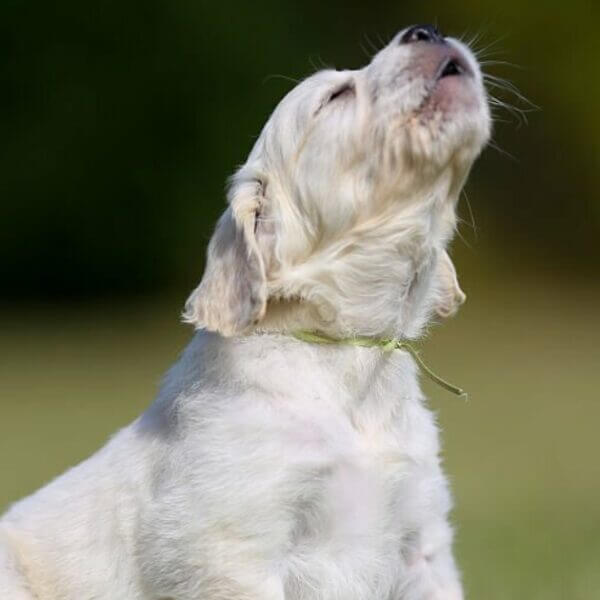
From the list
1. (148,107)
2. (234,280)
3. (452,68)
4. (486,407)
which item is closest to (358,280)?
(234,280)

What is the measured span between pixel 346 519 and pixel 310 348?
0.62 meters

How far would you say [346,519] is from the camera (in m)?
5.30

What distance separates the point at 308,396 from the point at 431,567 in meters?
0.80

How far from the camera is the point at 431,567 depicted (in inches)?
220

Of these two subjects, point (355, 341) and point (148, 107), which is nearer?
point (355, 341)

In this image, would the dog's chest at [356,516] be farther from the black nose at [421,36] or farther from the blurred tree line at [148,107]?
the blurred tree line at [148,107]

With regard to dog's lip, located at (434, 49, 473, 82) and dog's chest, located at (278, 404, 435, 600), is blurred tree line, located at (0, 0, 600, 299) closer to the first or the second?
dog's lip, located at (434, 49, 473, 82)

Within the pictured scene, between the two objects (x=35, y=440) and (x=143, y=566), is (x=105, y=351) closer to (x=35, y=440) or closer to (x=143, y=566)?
(x=35, y=440)

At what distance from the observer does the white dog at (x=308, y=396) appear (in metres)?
5.24

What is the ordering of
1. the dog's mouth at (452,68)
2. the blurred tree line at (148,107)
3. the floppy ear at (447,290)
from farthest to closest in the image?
the blurred tree line at (148,107), the floppy ear at (447,290), the dog's mouth at (452,68)

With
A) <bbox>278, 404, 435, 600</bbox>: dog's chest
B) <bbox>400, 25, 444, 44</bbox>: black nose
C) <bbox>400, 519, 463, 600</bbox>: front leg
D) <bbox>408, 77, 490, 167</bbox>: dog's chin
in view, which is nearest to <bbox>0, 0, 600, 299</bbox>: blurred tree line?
<bbox>400, 25, 444, 44</bbox>: black nose

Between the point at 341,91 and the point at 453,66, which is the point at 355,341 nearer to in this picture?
the point at 341,91

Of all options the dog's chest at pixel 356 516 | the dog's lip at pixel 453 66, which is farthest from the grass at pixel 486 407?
the dog's lip at pixel 453 66

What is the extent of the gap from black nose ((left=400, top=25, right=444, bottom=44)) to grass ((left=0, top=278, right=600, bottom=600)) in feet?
8.86
